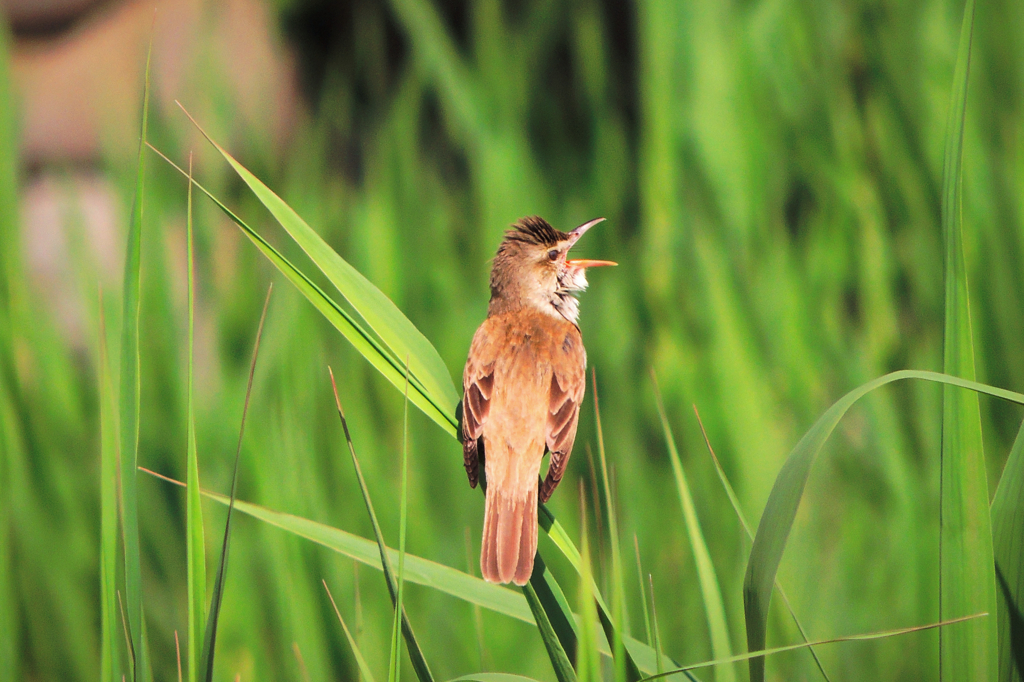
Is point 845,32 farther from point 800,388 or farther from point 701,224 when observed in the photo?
point 800,388

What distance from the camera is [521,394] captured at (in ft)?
3.88

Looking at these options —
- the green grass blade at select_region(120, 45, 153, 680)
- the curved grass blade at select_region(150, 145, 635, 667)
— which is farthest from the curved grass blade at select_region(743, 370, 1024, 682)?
the green grass blade at select_region(120, 45, 153, 680)

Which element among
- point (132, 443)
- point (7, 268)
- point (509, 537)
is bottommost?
Result: point (509, 537)

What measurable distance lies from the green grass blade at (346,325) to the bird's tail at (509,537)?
167 mm

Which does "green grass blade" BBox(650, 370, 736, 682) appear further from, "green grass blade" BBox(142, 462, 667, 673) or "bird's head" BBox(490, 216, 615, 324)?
"bird's head" BBox(490, 216, 615, 324)

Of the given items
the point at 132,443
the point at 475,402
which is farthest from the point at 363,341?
the point at 132,443

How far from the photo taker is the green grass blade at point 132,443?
38.0 inches

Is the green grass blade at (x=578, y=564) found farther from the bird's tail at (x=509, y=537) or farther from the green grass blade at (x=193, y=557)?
the green grass blade at (x=193, y=557)

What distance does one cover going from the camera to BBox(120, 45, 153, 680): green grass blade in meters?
0.97

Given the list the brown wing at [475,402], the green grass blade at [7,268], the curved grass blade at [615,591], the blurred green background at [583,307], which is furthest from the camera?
the blurred green background at [583,307]

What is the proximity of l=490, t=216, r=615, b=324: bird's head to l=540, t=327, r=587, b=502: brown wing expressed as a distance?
0.58 ft

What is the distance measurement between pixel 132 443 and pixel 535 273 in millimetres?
765

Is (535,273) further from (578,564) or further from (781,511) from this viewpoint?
(781,511)

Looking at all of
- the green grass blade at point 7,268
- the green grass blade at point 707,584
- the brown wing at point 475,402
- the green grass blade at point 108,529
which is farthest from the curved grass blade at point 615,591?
the green grass blade at point 7,268
